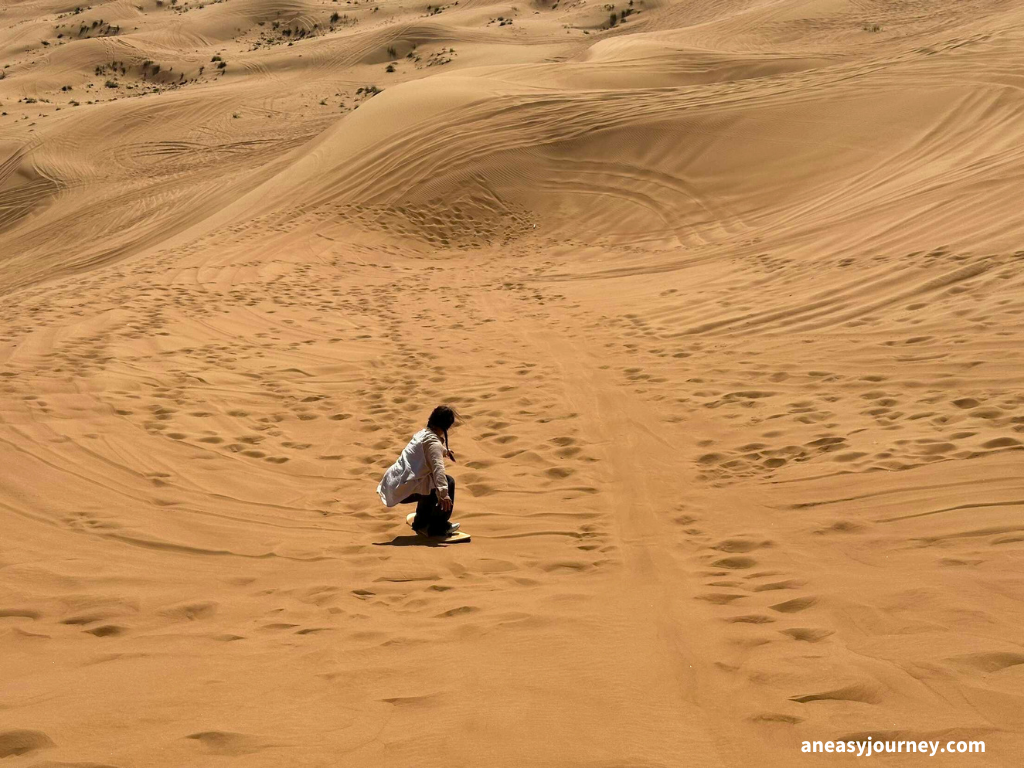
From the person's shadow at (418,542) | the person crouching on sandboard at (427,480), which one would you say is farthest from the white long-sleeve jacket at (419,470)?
the person's shadow at (418,542)

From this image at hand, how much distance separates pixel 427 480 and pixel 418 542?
34 centimetres

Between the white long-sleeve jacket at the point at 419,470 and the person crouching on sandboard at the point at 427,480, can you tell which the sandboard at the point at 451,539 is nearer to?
the person crouching on sandboard at the point at 427,480

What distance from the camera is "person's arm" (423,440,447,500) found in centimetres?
444

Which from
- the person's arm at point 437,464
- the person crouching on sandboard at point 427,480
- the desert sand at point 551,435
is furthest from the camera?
the person crouching on sandboard at point 427,480

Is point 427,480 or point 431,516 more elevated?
point 427,480

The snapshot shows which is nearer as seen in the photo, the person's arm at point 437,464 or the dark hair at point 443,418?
the person's arm at point 437,464

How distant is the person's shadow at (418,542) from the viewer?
4.48 m

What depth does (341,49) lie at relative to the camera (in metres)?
33.7

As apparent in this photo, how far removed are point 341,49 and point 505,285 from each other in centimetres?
2645

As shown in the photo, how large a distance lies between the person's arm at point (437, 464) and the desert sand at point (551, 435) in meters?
0.32

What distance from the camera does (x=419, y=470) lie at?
4.58 meters

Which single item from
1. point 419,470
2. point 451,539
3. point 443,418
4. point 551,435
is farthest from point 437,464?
point 551,435

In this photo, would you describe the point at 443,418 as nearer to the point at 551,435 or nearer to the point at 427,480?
the point at 427,480

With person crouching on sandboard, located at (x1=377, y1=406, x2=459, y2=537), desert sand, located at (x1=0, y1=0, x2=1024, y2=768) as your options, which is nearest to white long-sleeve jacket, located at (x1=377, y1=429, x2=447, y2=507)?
person crouching on sandboard, located at (x1=377, y1=406, x2=459, y2=537)
